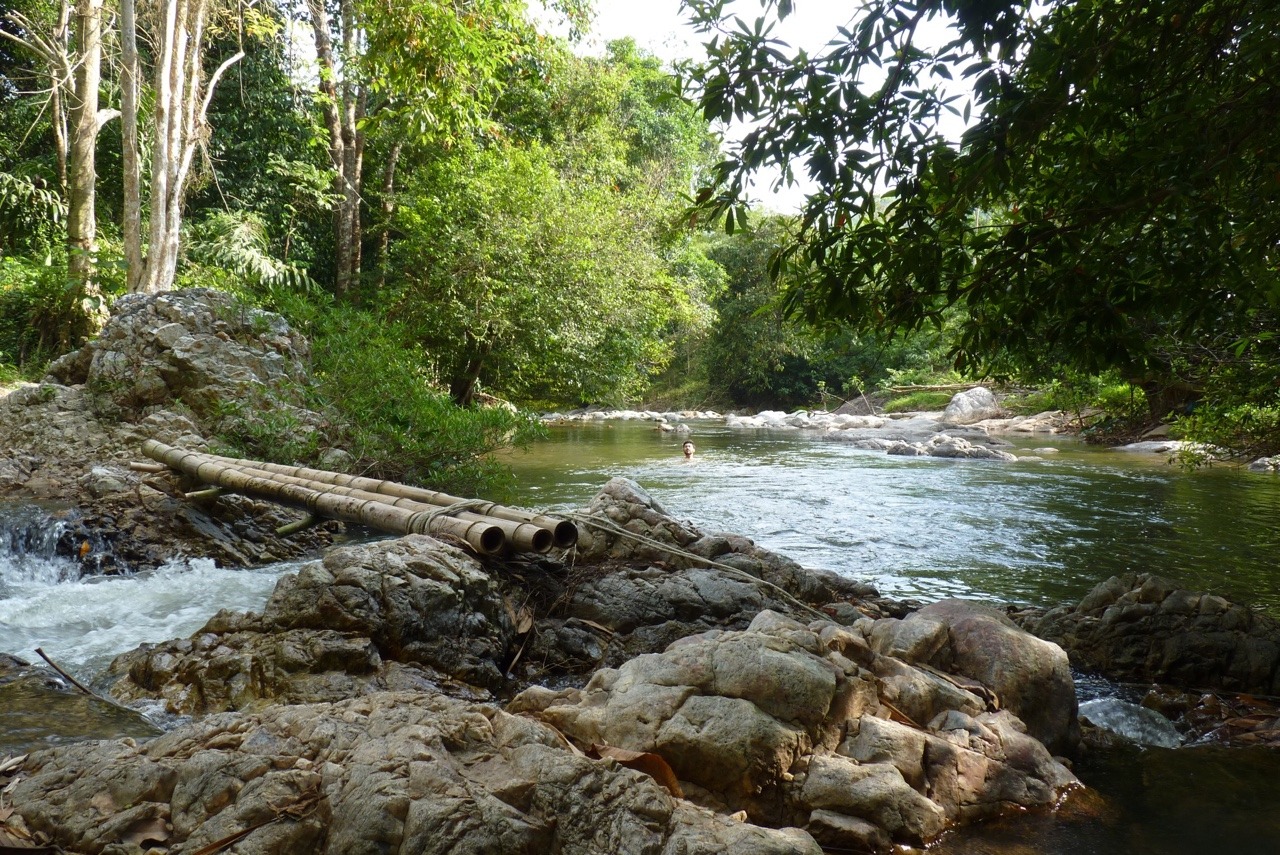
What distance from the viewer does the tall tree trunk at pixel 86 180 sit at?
551 inches

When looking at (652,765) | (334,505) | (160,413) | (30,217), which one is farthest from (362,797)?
(30,217)

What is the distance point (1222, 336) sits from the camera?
6.77 meters

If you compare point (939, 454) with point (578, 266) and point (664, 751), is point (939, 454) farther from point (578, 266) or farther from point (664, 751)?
point (664, 751)

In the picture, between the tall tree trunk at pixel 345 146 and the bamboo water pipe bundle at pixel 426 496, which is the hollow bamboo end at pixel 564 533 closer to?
the bamboo water pipe bundle at pixel 426 496

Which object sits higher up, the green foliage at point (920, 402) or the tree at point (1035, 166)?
the tree at point (1035, 166)

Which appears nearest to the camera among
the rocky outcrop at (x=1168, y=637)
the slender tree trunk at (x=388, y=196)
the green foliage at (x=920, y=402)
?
the rocky outcrop at (x=1168, y=637)

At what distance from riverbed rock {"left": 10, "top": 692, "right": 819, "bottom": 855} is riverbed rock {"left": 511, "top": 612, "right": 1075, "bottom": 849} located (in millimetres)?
614

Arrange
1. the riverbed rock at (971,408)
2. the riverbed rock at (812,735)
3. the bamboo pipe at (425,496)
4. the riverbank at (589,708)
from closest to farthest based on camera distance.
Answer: the riverbank at (589,708), the riverbed rock at (812,735), the bamboo pipe at (425,496), the riverbed rock at (971,408)

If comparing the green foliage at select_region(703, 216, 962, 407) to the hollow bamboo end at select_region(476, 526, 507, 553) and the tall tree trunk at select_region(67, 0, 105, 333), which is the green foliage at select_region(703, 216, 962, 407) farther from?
the hollow bamboo end at select_region(476, 526, 507, 553)

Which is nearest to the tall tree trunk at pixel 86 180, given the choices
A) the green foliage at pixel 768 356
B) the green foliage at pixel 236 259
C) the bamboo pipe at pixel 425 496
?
the green foliage at pixel 236 259

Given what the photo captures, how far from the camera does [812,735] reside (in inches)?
137

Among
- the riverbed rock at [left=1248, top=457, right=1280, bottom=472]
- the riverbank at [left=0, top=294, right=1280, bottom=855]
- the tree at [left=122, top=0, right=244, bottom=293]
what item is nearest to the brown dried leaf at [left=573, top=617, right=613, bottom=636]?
the riverbank at [left=0, top=294, right=1280, bottom=855]

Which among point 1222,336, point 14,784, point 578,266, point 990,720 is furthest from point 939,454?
point 14,784

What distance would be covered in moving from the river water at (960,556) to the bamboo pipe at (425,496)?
0.93 metres
